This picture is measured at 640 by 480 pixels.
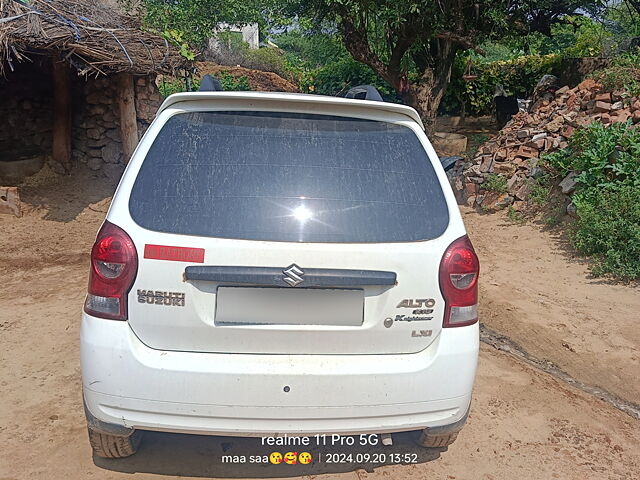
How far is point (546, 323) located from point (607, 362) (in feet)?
2.43

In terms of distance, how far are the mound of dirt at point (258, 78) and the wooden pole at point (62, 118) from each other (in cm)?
1274

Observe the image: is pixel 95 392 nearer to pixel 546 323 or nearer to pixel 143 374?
pixel 143 374

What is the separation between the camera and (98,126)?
1050 cm

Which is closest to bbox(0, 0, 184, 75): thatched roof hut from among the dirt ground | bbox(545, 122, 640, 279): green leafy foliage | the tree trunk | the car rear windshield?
the dirt ground

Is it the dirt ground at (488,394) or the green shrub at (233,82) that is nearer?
the dirt ground at (488,394)

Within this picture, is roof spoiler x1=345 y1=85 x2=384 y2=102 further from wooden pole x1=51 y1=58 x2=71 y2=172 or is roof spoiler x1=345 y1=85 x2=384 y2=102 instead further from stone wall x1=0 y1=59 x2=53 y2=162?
stone wall x1=0 y1=59 x2=53 y2=162

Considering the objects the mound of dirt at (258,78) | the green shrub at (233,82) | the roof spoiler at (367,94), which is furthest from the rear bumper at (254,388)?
the mound of dirt at (258,78)

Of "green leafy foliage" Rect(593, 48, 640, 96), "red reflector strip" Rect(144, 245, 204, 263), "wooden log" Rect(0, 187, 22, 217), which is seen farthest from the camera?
"green leafy foliage" Rect(593, 48, 640, 96)

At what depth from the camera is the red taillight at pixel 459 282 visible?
2.24 meters

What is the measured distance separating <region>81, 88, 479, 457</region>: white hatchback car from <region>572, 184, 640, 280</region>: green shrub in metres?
4.21

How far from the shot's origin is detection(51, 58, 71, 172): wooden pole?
33.1ft

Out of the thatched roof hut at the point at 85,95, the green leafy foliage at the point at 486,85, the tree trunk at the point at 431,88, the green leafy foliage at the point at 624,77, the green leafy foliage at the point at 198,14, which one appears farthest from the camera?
the green leafy foliage at the point at 198,14

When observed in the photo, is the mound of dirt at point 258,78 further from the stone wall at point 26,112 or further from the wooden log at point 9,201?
the wooden log at point 9,201

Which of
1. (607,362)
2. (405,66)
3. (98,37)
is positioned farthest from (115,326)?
(405,66)
